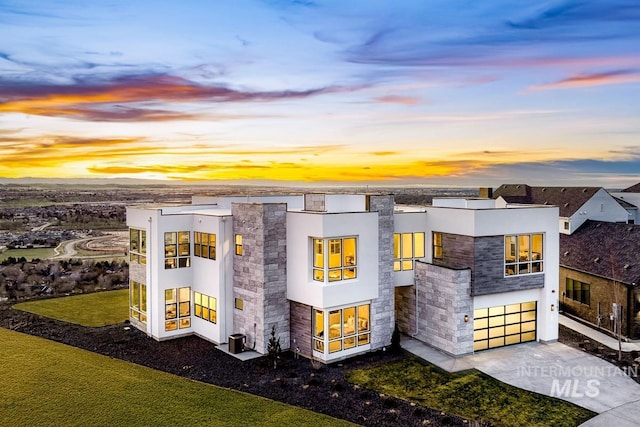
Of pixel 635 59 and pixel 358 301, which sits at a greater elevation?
pixel 635 59

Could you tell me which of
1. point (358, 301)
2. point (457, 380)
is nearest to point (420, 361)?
point (457, 380)

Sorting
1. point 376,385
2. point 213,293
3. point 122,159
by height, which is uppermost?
point 122,159

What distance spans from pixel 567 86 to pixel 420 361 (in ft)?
49.3

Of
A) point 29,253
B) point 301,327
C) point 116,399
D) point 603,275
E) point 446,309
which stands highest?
point 603,275

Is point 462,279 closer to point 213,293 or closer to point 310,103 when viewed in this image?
point 213,293

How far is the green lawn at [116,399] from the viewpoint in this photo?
11.2 metres

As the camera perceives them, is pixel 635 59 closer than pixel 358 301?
No

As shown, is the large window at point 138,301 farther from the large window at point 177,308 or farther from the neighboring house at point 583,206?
the neighboring house at point 583,206

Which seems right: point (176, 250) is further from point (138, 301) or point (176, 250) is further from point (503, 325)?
point (503, 325)

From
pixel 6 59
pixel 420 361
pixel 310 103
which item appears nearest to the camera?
pixel 420 361

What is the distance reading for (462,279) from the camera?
1600cm

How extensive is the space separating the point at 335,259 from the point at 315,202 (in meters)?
2.46

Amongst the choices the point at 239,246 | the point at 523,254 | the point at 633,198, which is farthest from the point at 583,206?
the point at 239,246

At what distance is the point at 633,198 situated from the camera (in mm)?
32406
